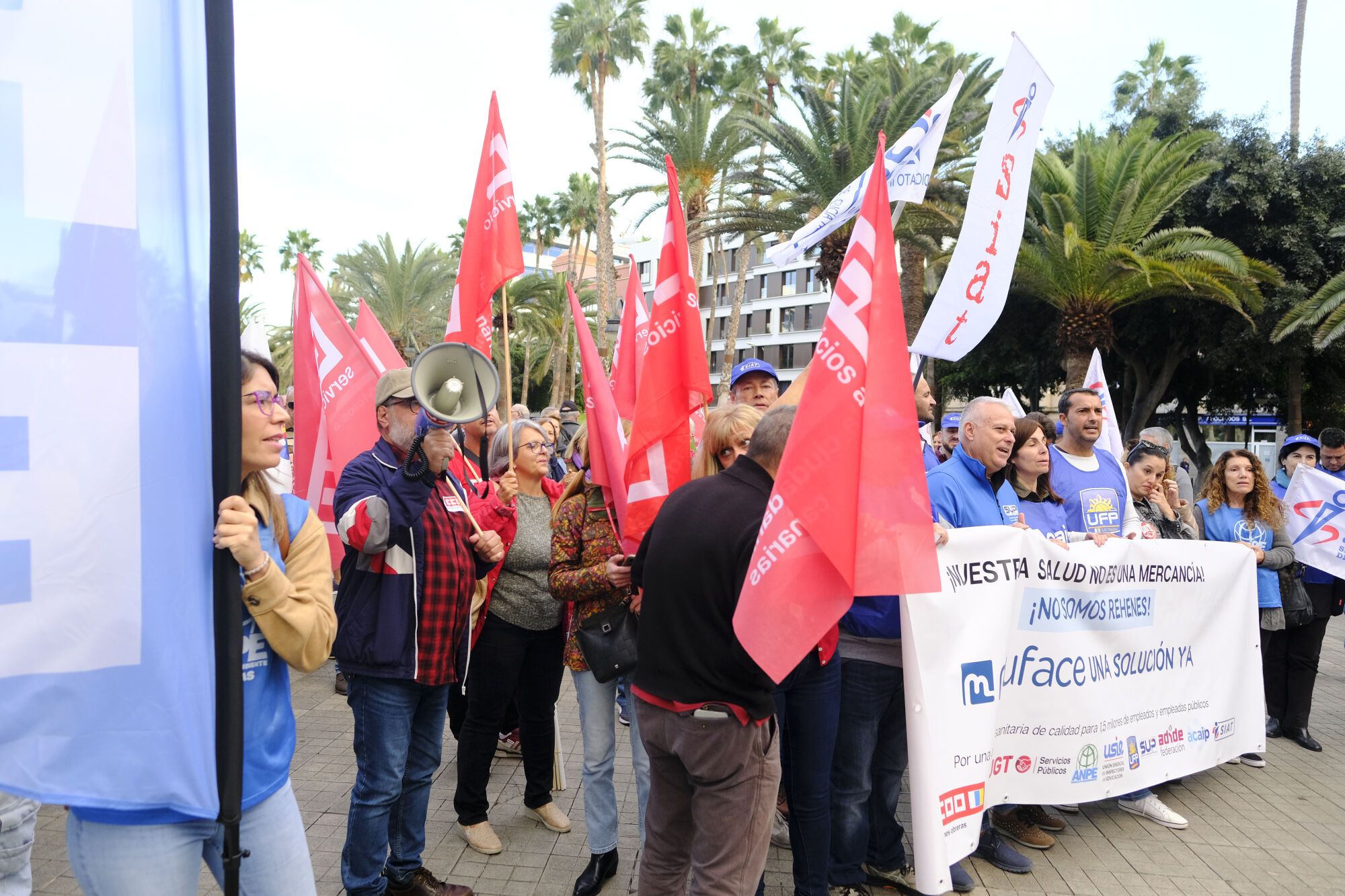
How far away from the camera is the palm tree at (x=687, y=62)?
40.8m

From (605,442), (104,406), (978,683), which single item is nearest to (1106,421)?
(978,683)

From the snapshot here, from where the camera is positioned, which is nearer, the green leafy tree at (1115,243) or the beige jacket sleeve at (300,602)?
the beige jacket sleeve at (300,602)

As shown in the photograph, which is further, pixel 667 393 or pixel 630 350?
pixel 630 350

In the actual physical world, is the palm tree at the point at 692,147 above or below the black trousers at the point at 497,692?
above

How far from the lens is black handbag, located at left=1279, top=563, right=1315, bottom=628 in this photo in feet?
19.4

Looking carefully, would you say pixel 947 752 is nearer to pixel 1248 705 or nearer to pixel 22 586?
pixel 1248 705

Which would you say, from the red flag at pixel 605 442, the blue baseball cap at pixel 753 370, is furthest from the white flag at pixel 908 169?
the red flag at pixel 605 442

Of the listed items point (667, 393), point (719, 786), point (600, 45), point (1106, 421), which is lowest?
point (719, 786)

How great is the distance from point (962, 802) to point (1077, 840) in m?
1.28

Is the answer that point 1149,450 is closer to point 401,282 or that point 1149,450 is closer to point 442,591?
point 442,591

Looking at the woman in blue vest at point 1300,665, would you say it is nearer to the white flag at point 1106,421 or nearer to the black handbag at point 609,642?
the white flag at point 1106,421

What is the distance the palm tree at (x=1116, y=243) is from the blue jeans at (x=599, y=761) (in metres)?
15.9

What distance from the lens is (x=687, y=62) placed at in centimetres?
4125

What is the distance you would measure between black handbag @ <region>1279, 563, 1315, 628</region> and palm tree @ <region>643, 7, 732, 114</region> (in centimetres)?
3873
